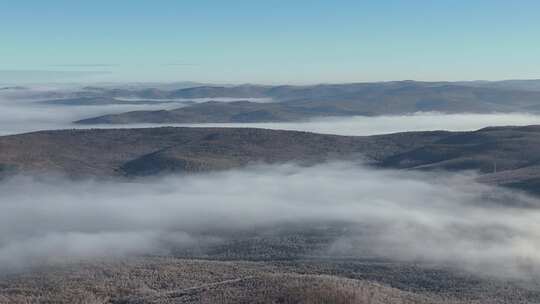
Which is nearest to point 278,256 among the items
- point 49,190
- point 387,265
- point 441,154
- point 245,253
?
point 245,253

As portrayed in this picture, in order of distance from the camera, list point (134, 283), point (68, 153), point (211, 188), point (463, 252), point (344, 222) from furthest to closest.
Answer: point (68, 153)
point (211, 188)
point (344, 222)
point (463, 252)
point (134, 283)

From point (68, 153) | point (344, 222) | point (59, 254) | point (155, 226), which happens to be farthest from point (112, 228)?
point (68, 153)

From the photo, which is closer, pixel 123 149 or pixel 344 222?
pixel 344 222

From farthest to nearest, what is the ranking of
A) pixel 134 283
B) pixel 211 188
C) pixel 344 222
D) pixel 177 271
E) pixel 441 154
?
pixel 441 154 < pixel 211 188 < pixel 344 222 < pixel 177 271 < pixel 134 283

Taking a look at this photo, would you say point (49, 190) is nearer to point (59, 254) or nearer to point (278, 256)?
point (59, 254)

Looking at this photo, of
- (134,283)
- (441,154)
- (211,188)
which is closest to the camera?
(134,283)

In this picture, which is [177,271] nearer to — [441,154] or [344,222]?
[344,222]
